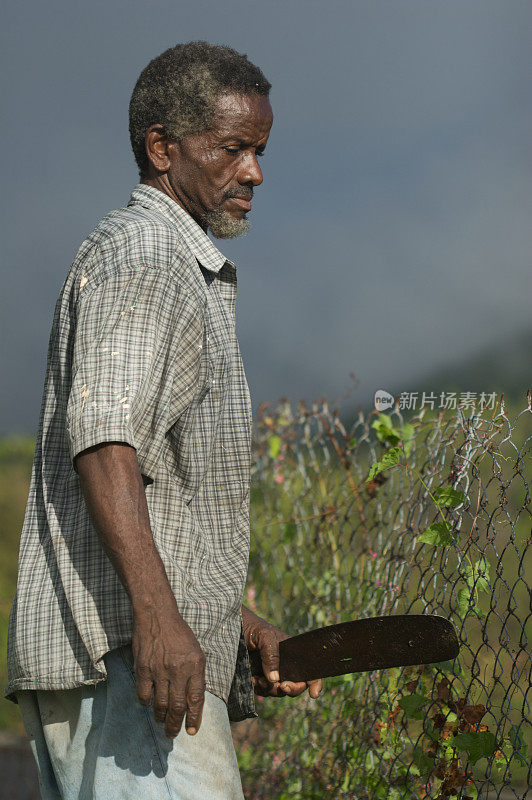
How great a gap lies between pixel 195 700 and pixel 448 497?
1.15 meters

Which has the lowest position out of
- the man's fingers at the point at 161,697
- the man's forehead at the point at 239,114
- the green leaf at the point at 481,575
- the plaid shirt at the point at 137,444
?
the green leaf at the point at 481,575

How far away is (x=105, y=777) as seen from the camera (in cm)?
153

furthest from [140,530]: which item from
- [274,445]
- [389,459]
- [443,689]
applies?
[274,445]

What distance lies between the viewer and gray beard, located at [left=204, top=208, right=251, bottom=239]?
203 centimetres

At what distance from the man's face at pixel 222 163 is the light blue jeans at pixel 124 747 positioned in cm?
99

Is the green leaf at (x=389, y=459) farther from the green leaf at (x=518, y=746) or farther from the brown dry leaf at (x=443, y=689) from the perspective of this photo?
the green leaf at (x=518, y=746)

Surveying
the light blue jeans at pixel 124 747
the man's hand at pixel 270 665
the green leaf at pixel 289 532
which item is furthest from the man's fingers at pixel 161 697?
the green leaf at pixel 289 532

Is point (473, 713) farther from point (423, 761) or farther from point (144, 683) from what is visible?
point (144, 683)

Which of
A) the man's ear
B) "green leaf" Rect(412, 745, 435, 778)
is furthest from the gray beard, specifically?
"green leaf" Rect(412, 745, 435, 778)

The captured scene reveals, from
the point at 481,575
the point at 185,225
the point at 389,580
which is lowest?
the point at 389,580

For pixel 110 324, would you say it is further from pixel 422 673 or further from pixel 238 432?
pixel 422 673

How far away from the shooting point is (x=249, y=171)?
2043 millimetres

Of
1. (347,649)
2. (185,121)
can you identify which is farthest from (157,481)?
(185,121)

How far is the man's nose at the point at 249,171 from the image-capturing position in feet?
6.67
